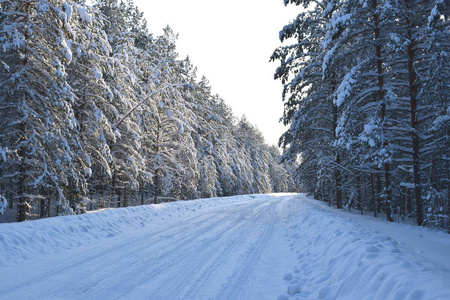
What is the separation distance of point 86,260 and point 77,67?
1228 cm

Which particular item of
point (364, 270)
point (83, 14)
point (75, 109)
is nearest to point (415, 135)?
point (364, 270)

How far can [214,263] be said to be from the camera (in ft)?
16.3

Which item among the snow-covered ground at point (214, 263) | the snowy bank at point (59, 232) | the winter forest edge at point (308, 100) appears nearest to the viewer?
the snow-covered ground at point (214, 263)

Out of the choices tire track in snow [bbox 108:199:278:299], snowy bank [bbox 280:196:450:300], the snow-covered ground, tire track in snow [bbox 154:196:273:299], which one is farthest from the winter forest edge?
tire track in snow [bbox 108:199:278:299]

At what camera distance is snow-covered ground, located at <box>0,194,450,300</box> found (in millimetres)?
3270

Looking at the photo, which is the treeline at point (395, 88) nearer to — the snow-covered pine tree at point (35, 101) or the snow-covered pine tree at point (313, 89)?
the snow-covered pine tree at point (313, 89)

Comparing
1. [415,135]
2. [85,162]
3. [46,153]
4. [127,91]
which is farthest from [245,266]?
[127,91]

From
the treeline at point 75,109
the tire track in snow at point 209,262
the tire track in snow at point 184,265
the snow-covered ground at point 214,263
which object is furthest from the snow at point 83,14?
the tire track in snow at point 209,262

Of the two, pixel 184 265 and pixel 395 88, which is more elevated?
pixel 395 88

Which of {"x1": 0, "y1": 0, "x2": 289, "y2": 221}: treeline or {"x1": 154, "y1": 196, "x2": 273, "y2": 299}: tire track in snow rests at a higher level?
{"x1": 0, "y1": 0, "x2": 289, "y2": 221}: treeline

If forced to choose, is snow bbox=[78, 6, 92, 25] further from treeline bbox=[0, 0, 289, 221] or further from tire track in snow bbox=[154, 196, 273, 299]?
tire track in snow bbox=[154, 196, 273, 299]

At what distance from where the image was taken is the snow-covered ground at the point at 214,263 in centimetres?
327

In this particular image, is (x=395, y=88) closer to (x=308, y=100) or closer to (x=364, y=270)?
(x=308, y=100)

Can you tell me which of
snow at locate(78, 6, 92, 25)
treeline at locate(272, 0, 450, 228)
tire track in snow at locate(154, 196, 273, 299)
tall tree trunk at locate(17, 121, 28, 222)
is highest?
snow at locate(78, 6, 92, 25)
